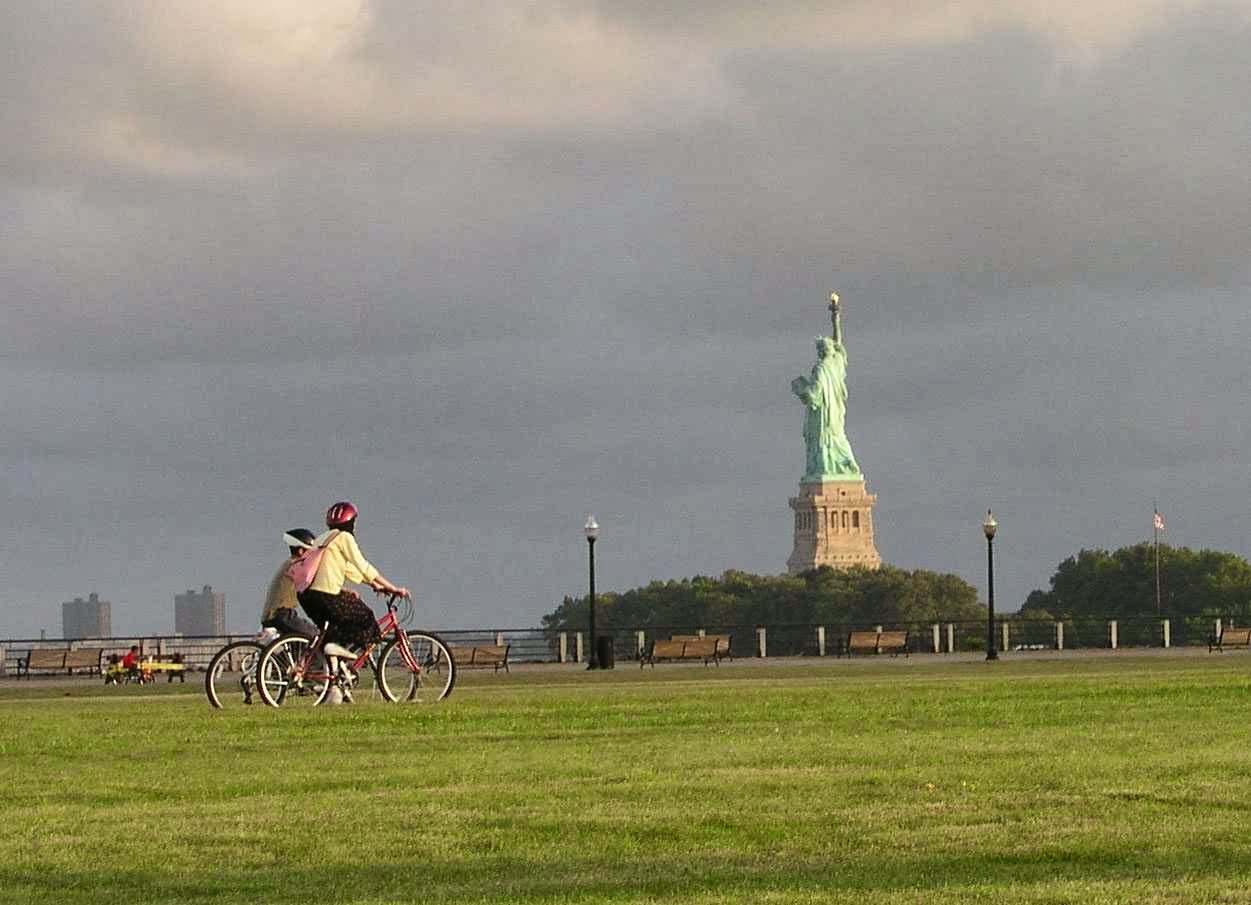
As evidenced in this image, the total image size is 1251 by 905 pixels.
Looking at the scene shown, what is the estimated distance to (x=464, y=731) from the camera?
19156 millimetres

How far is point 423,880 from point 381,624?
12.1 metres

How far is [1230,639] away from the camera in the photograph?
65312mm

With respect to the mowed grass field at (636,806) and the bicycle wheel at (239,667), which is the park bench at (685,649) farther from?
the mowed grass field at (636,806)

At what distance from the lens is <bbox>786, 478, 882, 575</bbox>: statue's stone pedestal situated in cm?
18388

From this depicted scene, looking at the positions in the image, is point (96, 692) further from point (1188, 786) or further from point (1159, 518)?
point (1159, 518)

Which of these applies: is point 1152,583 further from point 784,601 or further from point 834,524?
point 834,524

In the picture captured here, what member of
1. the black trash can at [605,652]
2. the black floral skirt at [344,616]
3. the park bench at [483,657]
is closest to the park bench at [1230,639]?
the black trash can at [605,652]

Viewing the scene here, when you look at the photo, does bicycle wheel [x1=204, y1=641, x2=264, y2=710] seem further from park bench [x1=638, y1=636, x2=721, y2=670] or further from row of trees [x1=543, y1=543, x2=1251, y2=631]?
row of trees [x1=543, y1=543, x2=1251, y2=631]

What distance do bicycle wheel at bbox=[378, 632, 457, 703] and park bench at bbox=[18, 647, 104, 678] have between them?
3524cm

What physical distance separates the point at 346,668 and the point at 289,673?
53 cm

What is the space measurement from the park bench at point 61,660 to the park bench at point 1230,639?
29421 millimetres

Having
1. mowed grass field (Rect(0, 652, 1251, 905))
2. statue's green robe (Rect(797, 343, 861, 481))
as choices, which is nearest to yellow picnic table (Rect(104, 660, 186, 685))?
mowed grass field (Rect(0, 652, 1251, 905))

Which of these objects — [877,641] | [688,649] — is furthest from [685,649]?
[877,641]

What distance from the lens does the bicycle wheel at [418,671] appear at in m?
22.9
